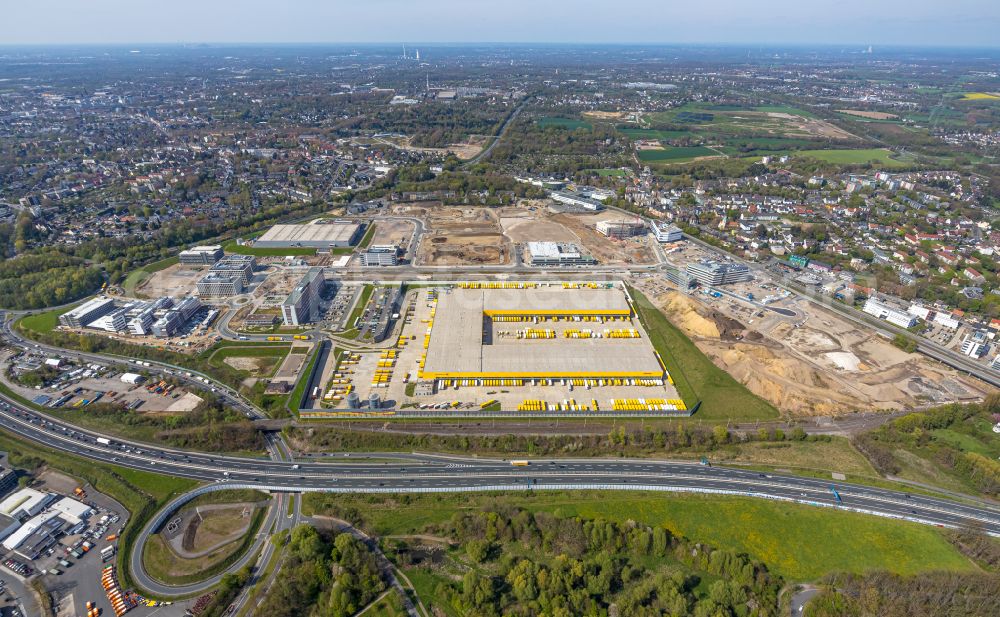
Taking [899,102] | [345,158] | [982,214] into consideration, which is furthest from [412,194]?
[899,102]

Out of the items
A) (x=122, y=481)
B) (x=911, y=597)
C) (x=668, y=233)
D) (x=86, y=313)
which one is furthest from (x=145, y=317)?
(x=668, y=233)

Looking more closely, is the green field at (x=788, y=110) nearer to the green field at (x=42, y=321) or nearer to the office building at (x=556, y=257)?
the office building at (x=556, y=257)

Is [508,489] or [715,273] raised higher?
[715,273]

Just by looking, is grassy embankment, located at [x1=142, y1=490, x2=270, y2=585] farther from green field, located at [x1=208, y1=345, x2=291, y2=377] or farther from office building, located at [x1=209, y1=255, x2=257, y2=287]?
office building, located at [x1=209, y1=255, x2=257, y2=287]

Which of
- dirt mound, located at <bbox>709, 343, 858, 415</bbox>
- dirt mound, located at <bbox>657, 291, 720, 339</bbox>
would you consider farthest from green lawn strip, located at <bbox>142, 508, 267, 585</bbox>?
dirt mound, located at <bbox>657, 291, 720, 339</bbox>

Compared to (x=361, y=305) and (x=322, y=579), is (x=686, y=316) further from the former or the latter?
(x=322, y=579)

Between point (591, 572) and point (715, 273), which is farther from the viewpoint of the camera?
point (715, 273)

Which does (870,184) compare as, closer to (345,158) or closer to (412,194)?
(412,194)
